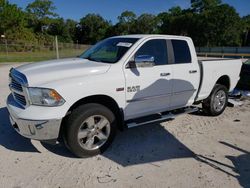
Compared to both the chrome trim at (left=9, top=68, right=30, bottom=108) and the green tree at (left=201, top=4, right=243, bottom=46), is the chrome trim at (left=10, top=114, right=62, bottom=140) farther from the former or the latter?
the green tree at (left=201, top=4, right=243, bottom=46)

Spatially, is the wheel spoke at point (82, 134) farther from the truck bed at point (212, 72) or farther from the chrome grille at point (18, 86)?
the truck bed at point (212, 72)

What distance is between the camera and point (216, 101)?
626cm

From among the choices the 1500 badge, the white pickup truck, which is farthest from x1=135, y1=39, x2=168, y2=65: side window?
the 1500 badge

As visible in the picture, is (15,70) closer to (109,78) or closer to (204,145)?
(109,78)

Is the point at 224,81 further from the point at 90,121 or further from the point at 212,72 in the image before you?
the point at 90,121

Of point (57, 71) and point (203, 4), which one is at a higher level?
point (203, 4)

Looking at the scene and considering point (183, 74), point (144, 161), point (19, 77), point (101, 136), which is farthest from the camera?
point (183, 74)

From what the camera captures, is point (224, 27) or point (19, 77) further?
point (224, 27)

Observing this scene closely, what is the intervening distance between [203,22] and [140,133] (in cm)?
5977

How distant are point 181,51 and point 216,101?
1.85 m

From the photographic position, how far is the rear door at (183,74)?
4996mm

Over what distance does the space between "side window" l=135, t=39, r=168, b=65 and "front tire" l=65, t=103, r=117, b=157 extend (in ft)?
4.37

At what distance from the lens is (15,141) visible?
4.58 meters

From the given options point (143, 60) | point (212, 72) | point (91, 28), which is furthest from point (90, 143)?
point (91, 28)
